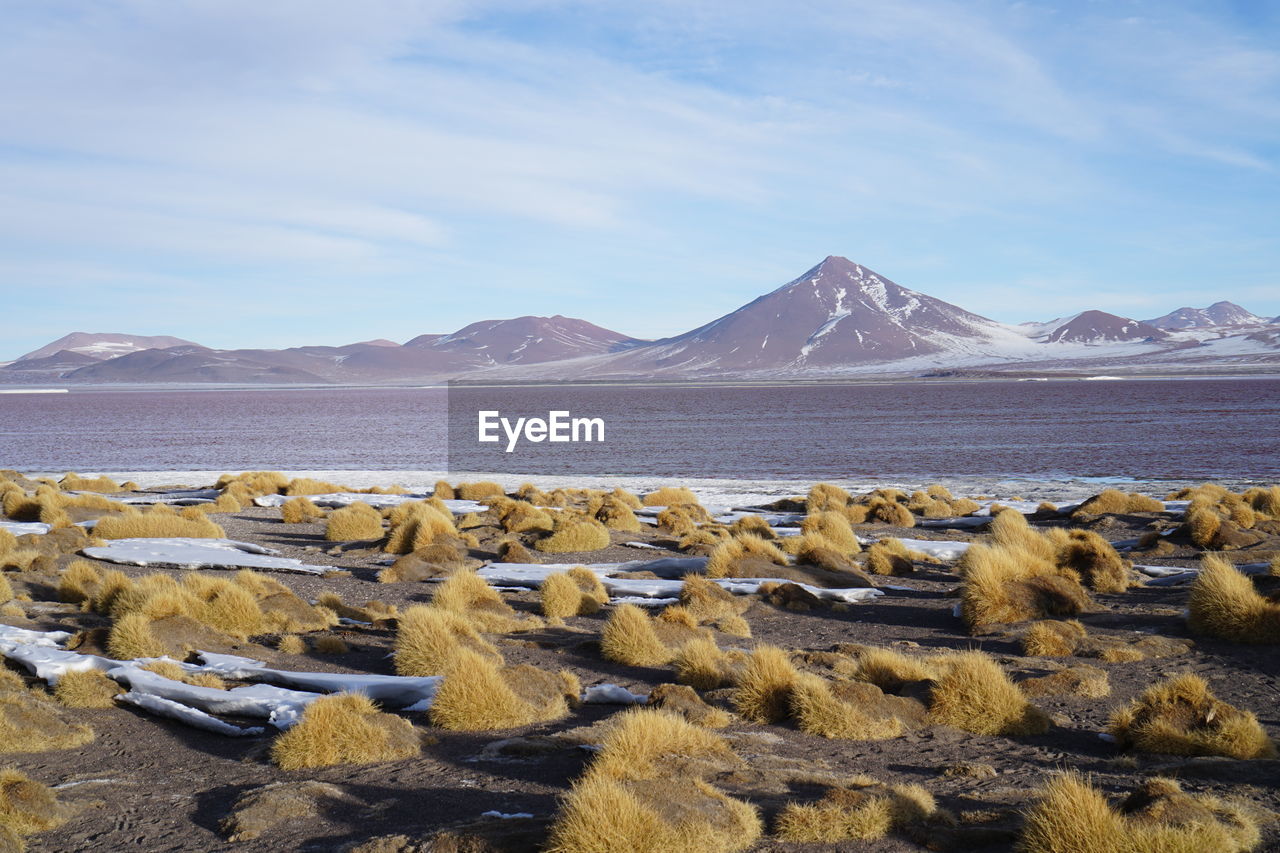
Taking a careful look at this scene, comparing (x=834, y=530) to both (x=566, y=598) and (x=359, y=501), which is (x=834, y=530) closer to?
(x=566, y=598)

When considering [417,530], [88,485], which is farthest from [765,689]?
[88,485]

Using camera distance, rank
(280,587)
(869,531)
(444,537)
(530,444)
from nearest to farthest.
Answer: (280,587)
(444,537)
(869,531)
(530,444)

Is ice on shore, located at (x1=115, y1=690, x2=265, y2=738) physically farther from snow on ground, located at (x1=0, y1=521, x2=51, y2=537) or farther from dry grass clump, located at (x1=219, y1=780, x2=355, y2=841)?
snow on ground, located at (x1=0, y1=521, x2=51, y2=537)

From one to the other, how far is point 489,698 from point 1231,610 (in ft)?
24.4

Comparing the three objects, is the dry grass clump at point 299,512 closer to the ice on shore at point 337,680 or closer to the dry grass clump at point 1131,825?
the ice on shore at point 337,680

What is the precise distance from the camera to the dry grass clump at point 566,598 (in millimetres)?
12367

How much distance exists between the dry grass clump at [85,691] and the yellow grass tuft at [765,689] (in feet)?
16.7

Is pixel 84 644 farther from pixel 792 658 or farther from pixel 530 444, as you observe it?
pixel 530 444

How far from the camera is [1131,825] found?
16.5 feet

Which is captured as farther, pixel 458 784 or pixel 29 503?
pixel 29 503

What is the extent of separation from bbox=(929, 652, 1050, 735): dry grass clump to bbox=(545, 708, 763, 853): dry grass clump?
208 cm

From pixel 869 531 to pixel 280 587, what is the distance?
40.1 feet

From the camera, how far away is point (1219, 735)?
6.91 m

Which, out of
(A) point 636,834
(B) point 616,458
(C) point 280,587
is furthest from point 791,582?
(B) point 616,458
